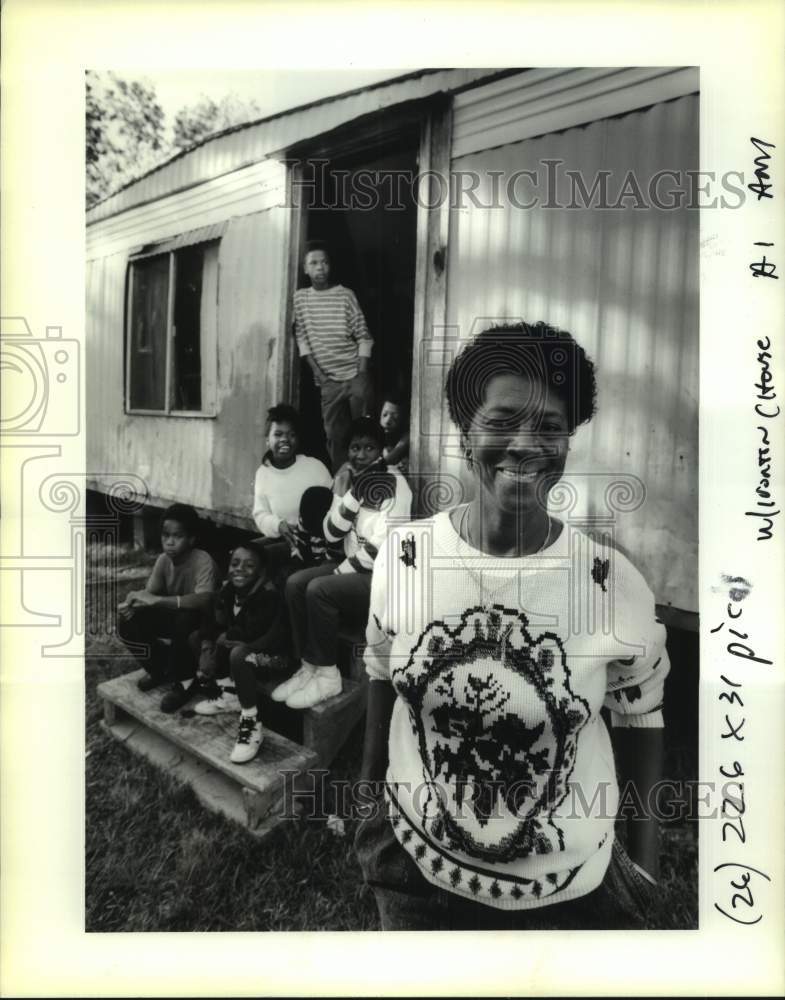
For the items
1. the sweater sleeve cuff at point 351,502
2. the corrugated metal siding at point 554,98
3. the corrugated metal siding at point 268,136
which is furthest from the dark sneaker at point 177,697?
the corrugated metal siding at point 554,98

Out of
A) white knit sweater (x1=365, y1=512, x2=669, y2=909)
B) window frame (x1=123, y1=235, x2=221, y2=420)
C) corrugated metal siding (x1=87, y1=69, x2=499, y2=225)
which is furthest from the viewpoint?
window frame (x1=123, y1=235, x2=221, y2=420)

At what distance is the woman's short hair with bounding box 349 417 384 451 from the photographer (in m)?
1.59

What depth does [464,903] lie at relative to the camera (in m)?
1.53

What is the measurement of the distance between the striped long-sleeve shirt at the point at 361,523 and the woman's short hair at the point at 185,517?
328 millimetres

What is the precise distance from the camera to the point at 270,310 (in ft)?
5.48

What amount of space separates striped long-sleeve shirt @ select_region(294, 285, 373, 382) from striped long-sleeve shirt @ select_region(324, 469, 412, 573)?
28cm

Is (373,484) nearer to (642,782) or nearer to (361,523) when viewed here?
(361,523)

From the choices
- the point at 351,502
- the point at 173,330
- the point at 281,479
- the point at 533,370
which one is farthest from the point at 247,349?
the point at 533,370

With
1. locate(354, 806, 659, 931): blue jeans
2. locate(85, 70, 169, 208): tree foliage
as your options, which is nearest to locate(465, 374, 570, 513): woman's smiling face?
locate(354, 806, 659, 931): blue jeans

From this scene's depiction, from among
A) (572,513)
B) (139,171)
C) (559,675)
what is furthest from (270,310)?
(559,675)

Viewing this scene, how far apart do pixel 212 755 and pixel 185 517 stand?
1.88 ft

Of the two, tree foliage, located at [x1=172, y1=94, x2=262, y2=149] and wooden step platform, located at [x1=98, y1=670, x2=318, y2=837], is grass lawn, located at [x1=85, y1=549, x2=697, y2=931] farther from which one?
tree foliage, located at [x1=172, y1=94, x2=262, y2=149]

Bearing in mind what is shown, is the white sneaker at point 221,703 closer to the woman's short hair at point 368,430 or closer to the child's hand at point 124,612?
the child's hand at point 124,612

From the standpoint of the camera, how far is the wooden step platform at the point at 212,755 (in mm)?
1604
